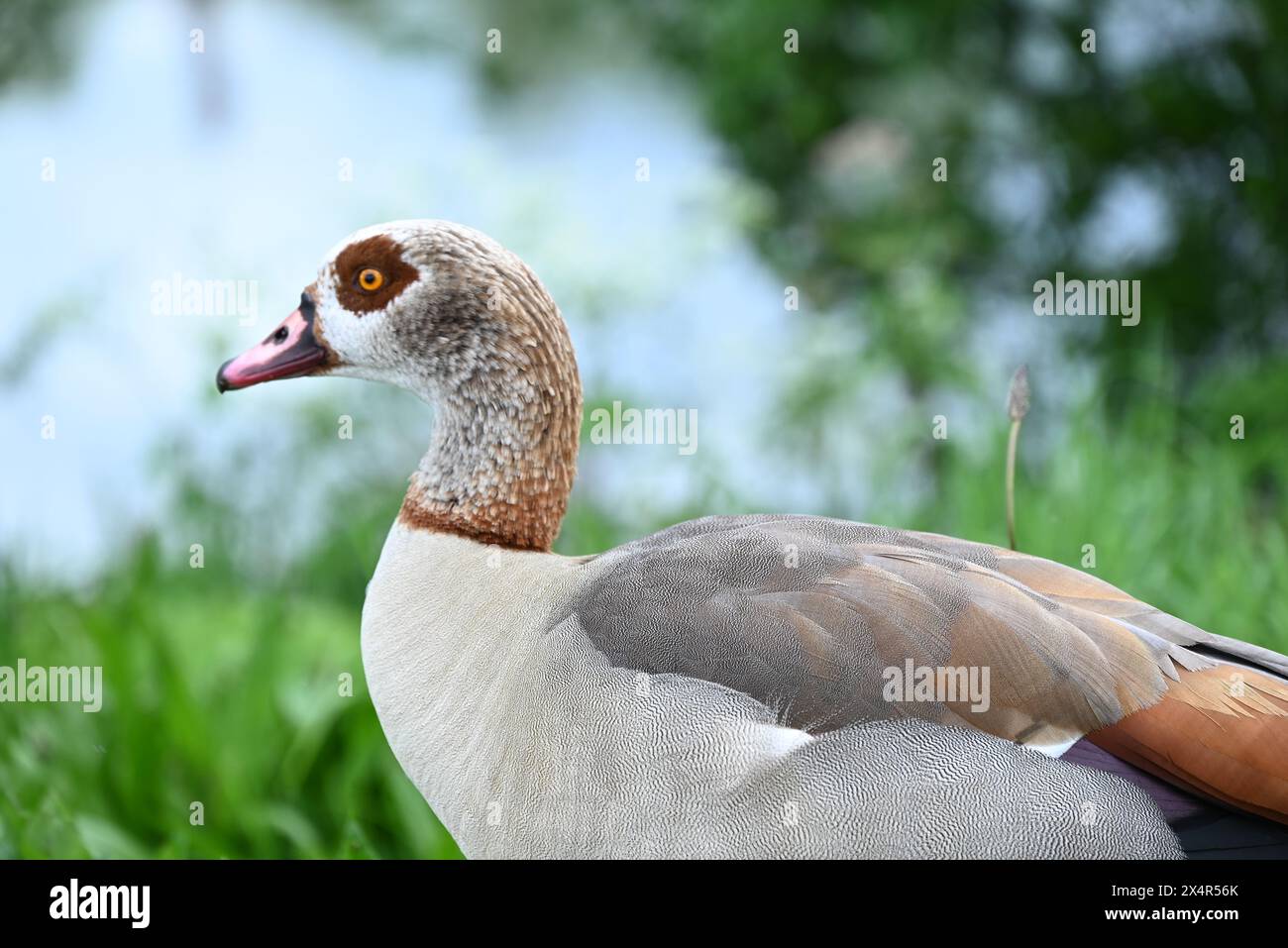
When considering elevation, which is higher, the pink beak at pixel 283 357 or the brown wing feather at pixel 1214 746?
the pink beak at pixel 283 357

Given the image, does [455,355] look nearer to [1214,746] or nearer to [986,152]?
[1214,746]

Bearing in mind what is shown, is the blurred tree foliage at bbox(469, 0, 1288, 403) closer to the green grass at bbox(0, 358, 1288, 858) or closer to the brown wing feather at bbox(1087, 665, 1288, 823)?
the green grass at bbox(0, 358, 1288, 858)

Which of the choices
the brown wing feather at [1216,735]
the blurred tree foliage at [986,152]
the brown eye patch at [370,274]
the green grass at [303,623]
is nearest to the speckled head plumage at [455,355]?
the brown eye patch at [370,274]

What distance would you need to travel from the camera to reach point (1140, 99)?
4.54 m

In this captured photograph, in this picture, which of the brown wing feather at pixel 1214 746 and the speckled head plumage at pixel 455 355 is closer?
the brown wing feather at pixel 1214 746

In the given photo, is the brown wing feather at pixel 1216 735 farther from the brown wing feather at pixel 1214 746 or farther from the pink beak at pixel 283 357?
the pink beak at pixel 283 357

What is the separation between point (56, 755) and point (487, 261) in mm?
1561

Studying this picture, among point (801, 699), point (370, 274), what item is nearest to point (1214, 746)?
point (801, 699)

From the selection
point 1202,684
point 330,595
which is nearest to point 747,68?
point 330,595

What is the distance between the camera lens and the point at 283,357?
1.86 metres

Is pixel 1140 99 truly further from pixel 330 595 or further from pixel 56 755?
pixel 56 755

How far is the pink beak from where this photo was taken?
6.05 feet

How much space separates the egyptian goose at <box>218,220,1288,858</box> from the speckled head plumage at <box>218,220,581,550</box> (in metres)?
0.02

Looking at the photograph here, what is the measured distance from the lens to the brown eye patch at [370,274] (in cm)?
181
